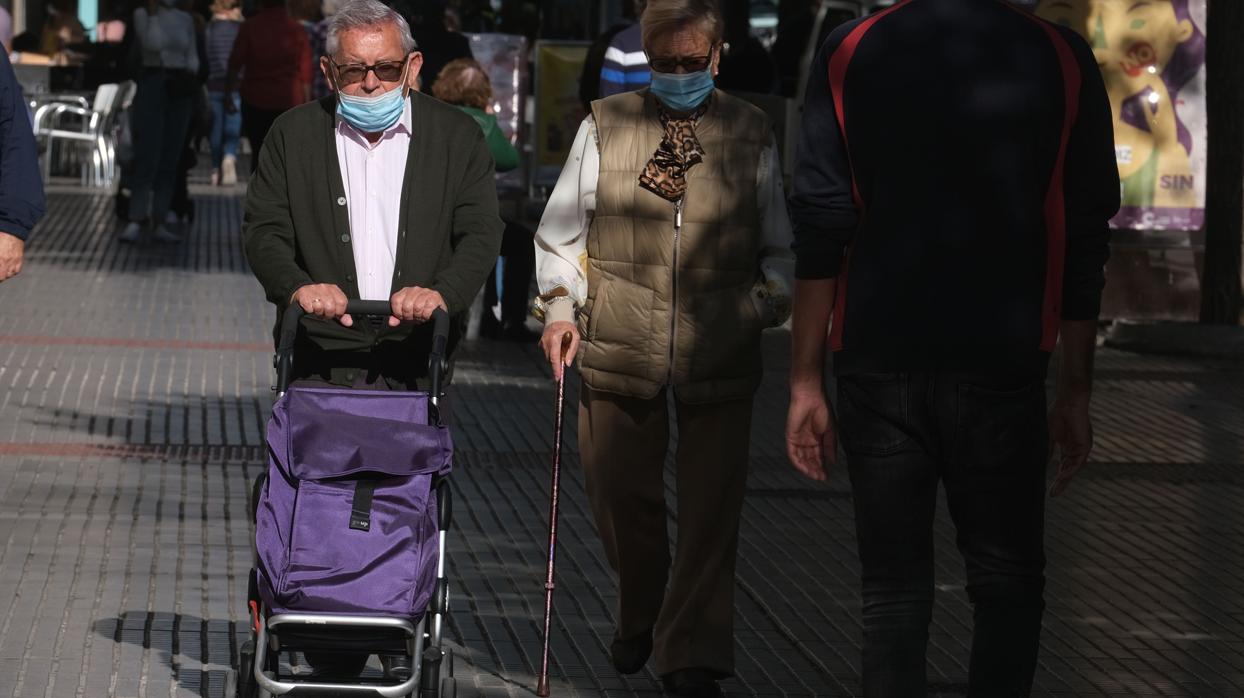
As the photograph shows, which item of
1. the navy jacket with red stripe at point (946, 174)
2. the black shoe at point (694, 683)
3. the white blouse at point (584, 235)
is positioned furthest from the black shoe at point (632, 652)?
the navy jacket with red stripe at point (946, 174)

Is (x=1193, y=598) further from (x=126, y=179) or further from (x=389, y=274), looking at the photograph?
(x=126, y=179)

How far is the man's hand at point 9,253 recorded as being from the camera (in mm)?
5941

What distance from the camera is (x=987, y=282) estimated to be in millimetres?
4047

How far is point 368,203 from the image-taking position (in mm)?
5223

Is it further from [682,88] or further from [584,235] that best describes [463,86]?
[682,88]

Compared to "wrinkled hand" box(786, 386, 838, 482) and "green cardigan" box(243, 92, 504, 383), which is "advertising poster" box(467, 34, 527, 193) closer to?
"green cardigan" box(243, 92, 504, 383)

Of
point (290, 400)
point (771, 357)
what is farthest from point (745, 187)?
point (771, 357)

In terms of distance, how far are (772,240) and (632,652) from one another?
3.91 feet

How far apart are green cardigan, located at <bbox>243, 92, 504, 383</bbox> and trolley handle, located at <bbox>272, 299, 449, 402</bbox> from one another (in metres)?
0.20

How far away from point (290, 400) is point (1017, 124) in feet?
5.59

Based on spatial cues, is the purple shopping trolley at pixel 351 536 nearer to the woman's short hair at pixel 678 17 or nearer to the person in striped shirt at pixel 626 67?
the woman's short hair at pixel 678 17

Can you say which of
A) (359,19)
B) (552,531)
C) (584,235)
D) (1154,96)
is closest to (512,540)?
(552,531)

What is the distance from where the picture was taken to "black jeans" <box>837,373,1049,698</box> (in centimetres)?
404

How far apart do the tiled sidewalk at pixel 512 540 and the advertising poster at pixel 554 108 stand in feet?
7.63
